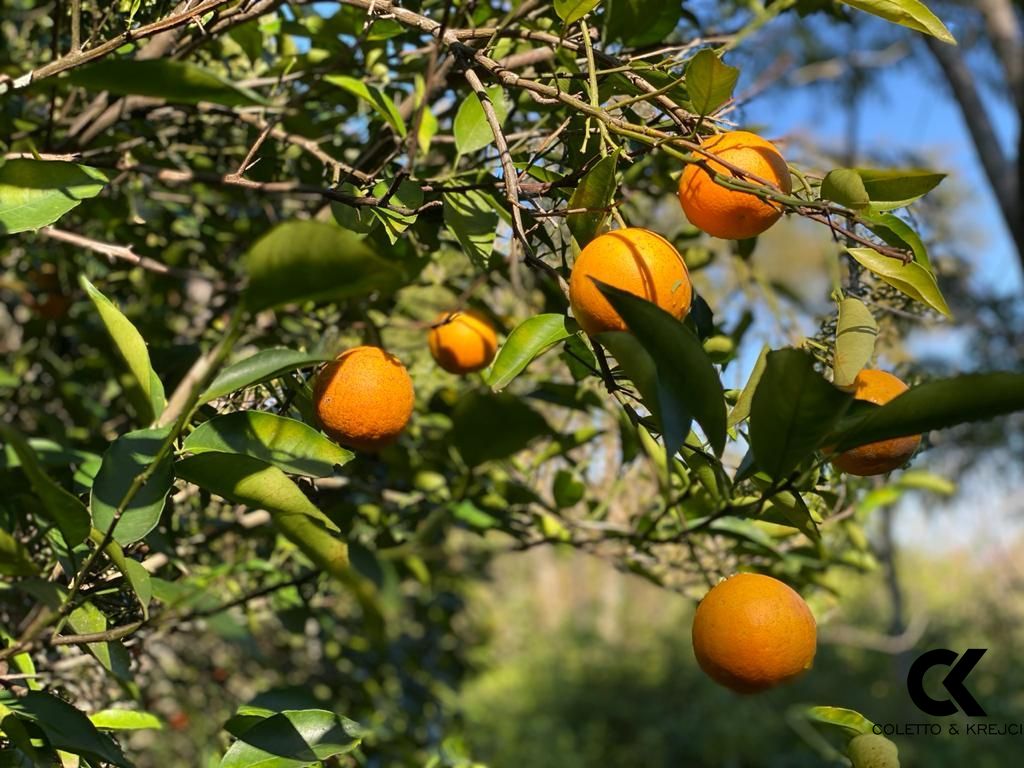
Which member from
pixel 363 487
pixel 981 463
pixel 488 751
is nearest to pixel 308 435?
pixel 363 487

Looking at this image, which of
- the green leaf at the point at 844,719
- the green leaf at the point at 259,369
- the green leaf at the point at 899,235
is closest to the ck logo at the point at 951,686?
the green leaf at the point at 844,719

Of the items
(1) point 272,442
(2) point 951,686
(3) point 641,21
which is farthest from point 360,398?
(2) point 951,686

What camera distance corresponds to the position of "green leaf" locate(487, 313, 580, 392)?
0.56 meters

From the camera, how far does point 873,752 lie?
1.72ft

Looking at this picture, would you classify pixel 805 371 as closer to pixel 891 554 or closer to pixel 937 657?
pixel 937 657

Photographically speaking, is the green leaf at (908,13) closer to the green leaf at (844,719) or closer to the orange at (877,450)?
the orange at (877,450)

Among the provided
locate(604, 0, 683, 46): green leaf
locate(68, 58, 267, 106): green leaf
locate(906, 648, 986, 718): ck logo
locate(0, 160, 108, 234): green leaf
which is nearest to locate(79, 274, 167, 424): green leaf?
locate(0, 160, 108, 234): green leaf

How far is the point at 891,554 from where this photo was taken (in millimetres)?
3010

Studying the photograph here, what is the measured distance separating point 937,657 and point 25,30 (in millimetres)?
1190

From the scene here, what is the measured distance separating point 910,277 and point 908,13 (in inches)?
5.7

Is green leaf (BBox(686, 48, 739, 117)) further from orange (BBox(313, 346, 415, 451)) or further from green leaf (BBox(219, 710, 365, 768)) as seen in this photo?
green leaf (BBox(219, 710, 365, 768))

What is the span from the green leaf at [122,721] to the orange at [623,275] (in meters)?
0.42

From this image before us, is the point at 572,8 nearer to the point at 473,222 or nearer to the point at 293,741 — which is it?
the point at 473,222

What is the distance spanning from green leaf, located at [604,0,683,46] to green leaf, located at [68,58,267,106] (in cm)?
35
